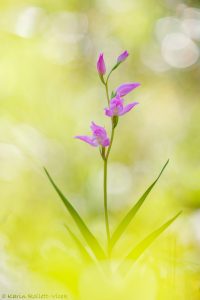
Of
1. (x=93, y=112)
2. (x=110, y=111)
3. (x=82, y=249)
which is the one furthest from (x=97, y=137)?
(x=93, y=112)

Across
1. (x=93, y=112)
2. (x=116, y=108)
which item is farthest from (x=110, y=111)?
(x=93, y=112)

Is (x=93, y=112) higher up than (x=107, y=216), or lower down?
lower down

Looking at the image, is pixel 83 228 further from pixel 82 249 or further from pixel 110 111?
pixel 110 111

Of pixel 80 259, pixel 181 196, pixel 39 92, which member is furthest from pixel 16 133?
pixel 80 259

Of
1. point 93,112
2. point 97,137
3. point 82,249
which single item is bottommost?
point 93,112

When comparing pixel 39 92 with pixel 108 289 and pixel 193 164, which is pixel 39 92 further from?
pixel 108 289

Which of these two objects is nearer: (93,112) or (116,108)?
(116,108)

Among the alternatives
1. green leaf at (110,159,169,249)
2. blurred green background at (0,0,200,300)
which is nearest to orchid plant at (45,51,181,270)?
green leaf at (110,159,169,249)
